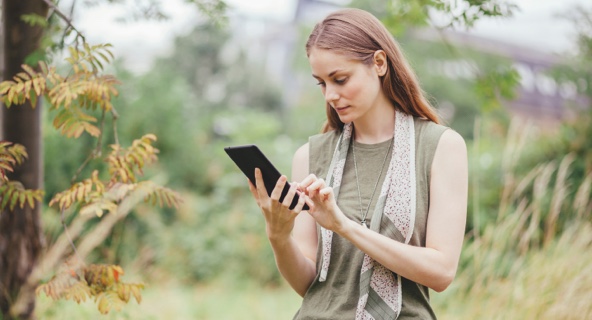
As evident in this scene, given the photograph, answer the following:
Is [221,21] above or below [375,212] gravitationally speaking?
above

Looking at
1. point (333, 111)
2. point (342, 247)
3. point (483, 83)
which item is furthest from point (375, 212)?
point (483, 83)

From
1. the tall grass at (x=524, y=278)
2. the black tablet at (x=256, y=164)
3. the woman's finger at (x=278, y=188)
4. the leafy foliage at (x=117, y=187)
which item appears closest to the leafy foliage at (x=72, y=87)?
the leafy foliage at (x=117, y=187)

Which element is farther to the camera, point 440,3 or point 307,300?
point 440,3

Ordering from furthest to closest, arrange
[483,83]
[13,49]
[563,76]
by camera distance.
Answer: [563,76]
[483,83]
[13,49]

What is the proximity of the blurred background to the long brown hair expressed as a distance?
0.33m

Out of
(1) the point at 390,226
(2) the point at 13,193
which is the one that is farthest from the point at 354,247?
(2) the point at 13,193

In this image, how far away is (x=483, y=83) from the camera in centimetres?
372

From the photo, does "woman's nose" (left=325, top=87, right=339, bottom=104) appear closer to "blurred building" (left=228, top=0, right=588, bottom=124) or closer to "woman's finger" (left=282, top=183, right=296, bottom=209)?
"woman's finger" (left=282, top=183, right=296, bottom=209)

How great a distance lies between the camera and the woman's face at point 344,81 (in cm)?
197

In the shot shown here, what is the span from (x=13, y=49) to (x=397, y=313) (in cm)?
242

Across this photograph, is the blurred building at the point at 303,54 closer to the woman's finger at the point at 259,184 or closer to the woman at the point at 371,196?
the woman at the point at 371,196

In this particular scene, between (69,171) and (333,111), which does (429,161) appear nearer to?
(333,111)

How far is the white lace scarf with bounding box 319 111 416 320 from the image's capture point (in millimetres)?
1891

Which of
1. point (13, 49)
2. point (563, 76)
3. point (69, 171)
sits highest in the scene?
point (13, 49)
